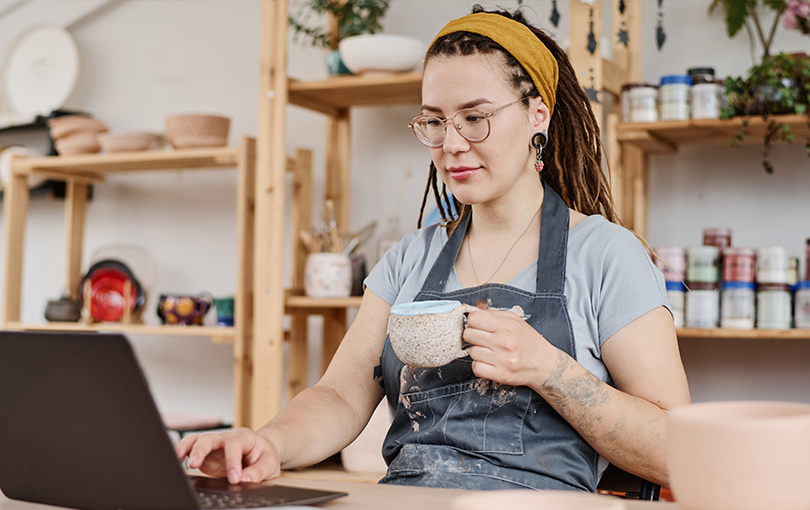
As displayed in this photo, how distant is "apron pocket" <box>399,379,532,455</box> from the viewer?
3.35 feet

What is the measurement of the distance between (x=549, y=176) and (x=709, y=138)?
1.03 m

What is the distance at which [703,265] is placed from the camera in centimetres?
193

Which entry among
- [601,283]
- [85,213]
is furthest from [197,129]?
[601,283]

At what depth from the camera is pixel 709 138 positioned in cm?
212

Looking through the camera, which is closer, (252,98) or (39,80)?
(252,98)

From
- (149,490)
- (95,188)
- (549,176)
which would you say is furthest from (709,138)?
(95,188)

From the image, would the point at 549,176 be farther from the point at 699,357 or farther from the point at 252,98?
the point at 252,98

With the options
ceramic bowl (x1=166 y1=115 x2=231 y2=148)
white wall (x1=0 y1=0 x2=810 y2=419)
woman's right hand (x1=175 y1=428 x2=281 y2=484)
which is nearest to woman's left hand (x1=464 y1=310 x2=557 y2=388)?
woman's right hand (x1=175 y1=428 x2=281 y2=484)

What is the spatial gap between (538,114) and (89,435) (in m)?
0.82

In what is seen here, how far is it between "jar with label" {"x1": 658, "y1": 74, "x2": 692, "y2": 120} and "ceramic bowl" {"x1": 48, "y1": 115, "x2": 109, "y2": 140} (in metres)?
1.91

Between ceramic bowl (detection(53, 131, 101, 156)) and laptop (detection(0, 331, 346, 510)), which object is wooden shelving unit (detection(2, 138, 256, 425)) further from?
laptop (detection(0, 331, 346, 510))

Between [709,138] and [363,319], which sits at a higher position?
[709,138]

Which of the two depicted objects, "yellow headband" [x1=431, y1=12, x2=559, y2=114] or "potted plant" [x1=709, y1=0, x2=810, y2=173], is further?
"potted plant" [x1=709, y1=0, x2=810, y2=173]

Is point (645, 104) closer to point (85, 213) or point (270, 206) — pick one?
point (270, 206)
